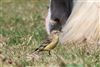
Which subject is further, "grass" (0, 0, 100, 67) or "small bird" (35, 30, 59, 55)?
"small bird" (35, 30, 59, 55)

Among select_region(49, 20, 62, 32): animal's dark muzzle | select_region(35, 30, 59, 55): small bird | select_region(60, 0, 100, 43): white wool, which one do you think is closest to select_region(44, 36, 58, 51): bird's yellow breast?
select_region(35, 30, 59, 55): small bird

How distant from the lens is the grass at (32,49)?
219 inches

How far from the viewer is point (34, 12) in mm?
11727

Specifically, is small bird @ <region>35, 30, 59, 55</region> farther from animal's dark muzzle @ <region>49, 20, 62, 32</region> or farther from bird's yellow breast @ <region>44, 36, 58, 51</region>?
animal's dark muzzle @ <region>49, 20, 62, 32</region>

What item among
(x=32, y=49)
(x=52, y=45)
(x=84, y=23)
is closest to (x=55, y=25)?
(x=84, y=23)

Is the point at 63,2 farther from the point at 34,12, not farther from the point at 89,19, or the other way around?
the point at 34,12

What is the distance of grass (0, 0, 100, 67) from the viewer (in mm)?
5551

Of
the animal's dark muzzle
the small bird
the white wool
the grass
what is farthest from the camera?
the animal's dark muzzle

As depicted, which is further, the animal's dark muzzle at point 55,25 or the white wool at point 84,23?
the animal's dark muzzle at point 55,25

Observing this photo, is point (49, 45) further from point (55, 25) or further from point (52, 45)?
point (55, 25)

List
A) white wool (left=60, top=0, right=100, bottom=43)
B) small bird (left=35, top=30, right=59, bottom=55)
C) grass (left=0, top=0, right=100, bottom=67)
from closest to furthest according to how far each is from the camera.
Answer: grass (left=0, top=0, right=100, bottom=67), small bird (left=35, top=30, right=59, bottom=55), white wool (left=60, top=0, right=100, bottom=43)

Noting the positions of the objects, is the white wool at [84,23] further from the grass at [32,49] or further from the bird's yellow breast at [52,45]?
the bird's yellow breast at [52,45]

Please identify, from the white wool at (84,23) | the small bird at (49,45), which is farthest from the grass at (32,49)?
the white wool at (84,23)

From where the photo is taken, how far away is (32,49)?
21.7ft
